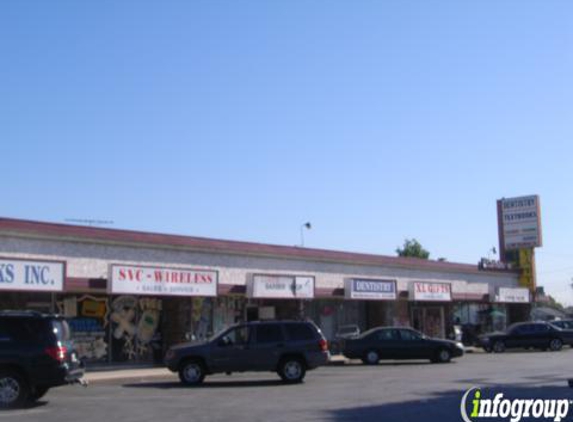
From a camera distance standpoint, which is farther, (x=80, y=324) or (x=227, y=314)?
(x=227, y=314)

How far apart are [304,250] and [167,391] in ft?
50.6

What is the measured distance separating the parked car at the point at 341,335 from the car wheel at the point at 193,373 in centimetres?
1377

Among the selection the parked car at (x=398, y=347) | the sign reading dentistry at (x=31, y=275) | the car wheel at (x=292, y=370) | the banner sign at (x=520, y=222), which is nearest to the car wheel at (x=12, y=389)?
the sign reading dentistry at (x=31, y=275)

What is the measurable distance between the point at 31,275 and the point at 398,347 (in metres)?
13.9

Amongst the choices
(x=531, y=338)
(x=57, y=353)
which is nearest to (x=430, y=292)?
(x=531, y=338)

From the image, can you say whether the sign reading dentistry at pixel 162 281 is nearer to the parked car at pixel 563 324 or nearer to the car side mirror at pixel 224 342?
the car side mirror at pixel 224 342

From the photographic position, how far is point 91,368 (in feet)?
88.6

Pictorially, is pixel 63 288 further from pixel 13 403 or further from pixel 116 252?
pixel 13 403

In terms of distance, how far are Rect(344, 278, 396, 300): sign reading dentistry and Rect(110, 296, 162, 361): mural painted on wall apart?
29.7 feet

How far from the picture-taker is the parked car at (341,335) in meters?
35.9

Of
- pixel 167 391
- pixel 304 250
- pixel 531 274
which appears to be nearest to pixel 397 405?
pixel 167 391

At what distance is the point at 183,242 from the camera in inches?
1172

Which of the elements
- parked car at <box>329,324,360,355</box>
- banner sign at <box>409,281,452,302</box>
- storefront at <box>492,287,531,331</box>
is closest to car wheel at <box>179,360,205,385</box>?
parked car at <box>329,324,360,355</box>

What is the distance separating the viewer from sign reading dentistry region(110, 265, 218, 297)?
26203 millimetres
